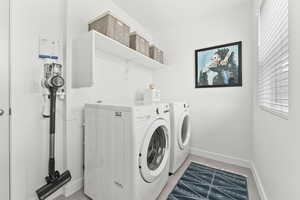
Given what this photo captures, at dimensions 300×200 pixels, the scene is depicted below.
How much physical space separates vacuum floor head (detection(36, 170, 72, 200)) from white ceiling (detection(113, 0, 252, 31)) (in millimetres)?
2336

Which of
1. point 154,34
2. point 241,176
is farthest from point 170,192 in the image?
point 154,34

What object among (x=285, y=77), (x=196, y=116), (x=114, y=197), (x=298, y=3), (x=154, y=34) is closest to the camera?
(x=298, y=3)

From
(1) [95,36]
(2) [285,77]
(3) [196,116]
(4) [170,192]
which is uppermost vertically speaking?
(1) [95,36]

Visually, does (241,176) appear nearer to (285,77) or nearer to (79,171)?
(285,77)

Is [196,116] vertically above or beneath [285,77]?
beneath

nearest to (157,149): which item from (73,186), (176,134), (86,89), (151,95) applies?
(176,134)

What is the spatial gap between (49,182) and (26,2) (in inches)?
64.0

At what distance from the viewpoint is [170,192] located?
1390 millimetres

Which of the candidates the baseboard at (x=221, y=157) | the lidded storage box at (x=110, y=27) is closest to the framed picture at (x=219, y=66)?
the baseboard at (x=221, y=157)

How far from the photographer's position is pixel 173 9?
80.2 inches

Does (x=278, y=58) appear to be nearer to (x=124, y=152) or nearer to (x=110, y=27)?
(x=124, y=152)

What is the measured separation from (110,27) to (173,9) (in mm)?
1231

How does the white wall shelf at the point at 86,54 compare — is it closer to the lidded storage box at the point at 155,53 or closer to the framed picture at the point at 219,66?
the lidded storage box at the point at 155,53

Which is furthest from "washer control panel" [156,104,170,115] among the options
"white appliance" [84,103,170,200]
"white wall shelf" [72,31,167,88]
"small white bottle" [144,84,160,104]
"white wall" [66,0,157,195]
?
"white wall" [66,0,157,195]
